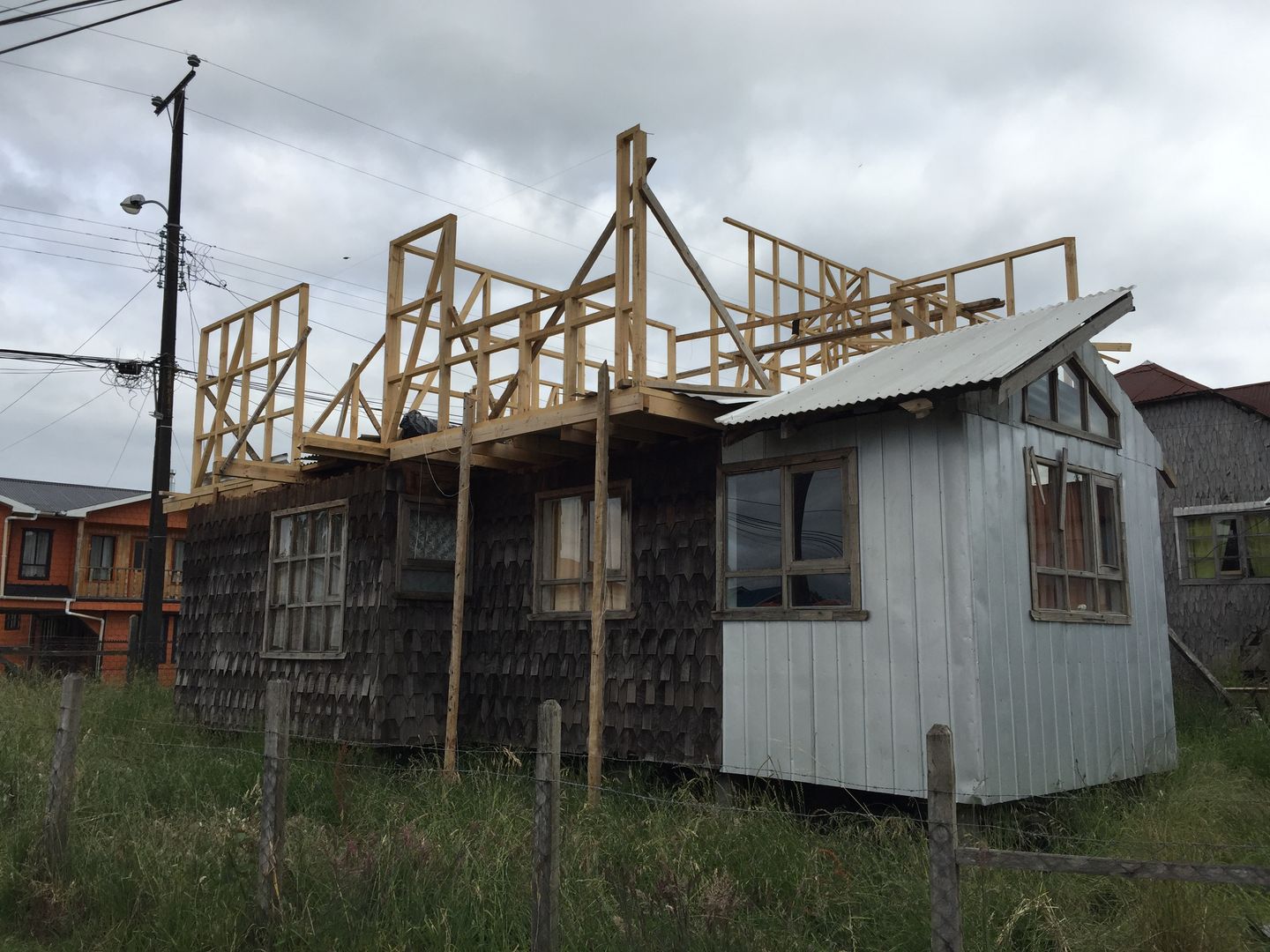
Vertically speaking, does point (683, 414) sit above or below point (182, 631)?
above

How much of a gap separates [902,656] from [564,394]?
12.1 feet

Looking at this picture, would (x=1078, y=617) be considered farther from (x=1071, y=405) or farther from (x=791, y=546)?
(x=791, y=546)

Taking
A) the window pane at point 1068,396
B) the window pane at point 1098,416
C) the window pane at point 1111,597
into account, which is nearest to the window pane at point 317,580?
the window pane at point 1068,396

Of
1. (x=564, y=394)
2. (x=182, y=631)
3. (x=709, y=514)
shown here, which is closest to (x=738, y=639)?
(x=709, y=514)

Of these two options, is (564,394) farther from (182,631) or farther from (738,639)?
(182,631)

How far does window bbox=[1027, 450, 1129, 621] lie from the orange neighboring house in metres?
27.4

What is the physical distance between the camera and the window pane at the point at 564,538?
11.1m

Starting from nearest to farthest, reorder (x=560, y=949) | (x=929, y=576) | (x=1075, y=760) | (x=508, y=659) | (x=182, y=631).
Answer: (x=560, y=949), (x=929, y=576), (x=1075, y=760), (x=508, y=659), (x=182, y=631)

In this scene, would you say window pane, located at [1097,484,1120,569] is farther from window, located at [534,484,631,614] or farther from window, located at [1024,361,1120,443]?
window, located at [534,484,631,614]

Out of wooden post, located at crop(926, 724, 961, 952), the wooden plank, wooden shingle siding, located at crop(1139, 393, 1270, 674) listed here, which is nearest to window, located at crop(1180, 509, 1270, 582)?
wooden shingle siding, located at crop(1139, 393, 1270, 674)

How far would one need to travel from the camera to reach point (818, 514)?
9094 millimetres

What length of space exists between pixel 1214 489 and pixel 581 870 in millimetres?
15027

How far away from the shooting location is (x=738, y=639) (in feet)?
30.9

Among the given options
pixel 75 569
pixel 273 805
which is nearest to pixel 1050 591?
pixel 273 805
